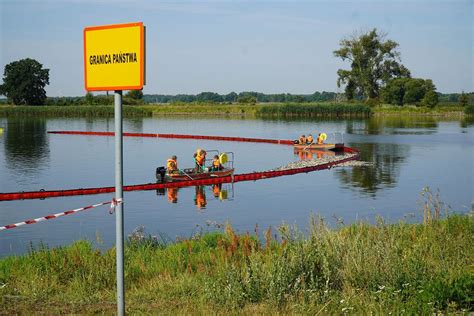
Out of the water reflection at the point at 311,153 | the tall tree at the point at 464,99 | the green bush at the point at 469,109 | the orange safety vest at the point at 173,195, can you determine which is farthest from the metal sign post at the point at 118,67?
the tall tree at the point at 464,99

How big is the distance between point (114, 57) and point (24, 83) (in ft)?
434

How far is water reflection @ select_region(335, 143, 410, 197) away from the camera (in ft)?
92.6

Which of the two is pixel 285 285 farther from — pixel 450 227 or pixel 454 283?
pixel 450 227

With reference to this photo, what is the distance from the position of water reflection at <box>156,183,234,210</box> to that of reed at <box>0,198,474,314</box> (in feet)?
41.6

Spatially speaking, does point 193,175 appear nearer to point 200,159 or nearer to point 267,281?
point 200,159

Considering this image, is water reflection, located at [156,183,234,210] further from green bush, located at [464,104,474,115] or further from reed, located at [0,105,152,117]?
green bush, located at [464,104,474,115]

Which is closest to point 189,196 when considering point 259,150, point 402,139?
point 259,150

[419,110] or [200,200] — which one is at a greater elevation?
[419,110]

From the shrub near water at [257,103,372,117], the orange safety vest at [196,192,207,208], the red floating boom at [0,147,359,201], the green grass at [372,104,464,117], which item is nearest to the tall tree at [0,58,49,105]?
the shrub near water at [257,103,372,117]

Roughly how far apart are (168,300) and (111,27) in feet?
10.6

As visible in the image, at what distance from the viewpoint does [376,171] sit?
33.5 metres

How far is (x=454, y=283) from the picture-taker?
693 centimetres

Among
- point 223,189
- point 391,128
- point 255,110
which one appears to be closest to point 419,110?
point 255,110

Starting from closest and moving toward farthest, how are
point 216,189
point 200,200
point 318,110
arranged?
point 200,200, point 216,189, point 318,110
